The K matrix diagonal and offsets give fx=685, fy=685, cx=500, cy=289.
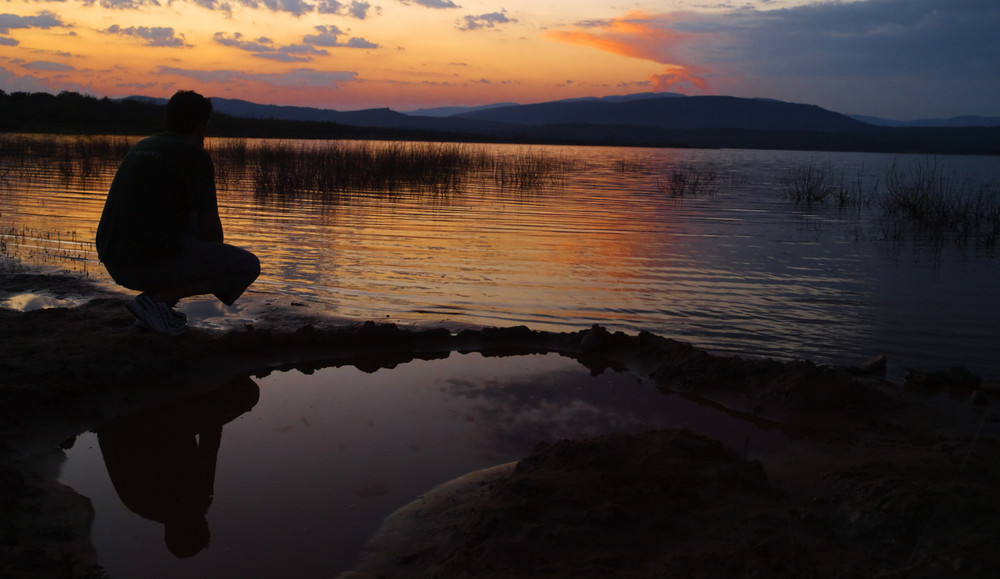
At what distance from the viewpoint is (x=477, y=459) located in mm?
3424

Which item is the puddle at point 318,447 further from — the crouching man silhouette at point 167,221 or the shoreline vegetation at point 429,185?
the shoreline vegetation at point 429,185

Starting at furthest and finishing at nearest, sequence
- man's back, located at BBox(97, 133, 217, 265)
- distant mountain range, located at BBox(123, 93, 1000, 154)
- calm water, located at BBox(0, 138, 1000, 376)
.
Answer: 1. distant mountain range, located at BBox(123, 93, 1000, 154)
2. calm water, located at BBox(0, 138, 1000, 376)
3. man's back, located at BBox(97, 133, 217, 265)

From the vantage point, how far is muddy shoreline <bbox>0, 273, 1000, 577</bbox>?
2359mm

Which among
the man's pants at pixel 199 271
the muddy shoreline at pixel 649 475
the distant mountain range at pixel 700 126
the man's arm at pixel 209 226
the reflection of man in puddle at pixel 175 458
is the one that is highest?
the distant mountain range at pixel 700 126

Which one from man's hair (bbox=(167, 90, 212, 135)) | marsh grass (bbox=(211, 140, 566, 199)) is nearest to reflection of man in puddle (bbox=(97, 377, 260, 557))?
man's hair (bbox=(167, 90, 212, 135))

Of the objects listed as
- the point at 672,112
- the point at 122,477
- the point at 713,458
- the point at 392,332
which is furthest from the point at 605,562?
the point at 672,112

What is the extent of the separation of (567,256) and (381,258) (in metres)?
2.44

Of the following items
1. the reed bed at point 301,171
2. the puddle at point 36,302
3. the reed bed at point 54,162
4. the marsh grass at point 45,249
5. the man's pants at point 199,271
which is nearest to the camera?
the man's pants at point 199,271

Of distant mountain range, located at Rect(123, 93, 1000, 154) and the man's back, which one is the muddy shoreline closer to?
the man's back

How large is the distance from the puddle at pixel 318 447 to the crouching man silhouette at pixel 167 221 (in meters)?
0.86

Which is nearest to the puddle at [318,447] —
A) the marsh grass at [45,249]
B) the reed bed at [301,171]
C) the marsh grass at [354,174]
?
the marsh grass at [45,249]

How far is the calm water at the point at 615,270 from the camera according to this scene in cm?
601

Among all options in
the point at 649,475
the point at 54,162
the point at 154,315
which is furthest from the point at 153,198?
the point at 54,162

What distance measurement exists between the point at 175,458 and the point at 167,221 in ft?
5.63
